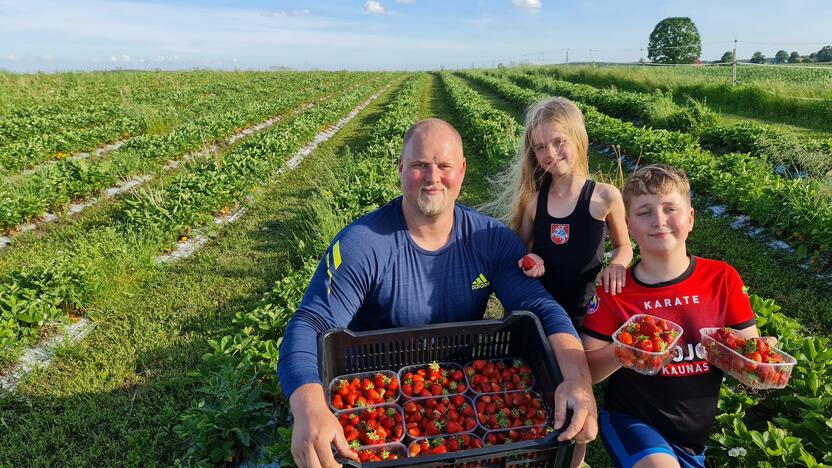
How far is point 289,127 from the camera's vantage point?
13.8 meters

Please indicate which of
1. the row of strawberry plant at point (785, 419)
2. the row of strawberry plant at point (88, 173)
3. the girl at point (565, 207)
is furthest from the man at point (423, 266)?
the row of strawberry plant at point (88, 173)

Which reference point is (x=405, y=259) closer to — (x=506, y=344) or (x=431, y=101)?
(x=506, y=344)

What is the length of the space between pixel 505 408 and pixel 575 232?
4.34 feet

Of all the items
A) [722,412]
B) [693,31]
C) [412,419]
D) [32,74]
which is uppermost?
[693,31]

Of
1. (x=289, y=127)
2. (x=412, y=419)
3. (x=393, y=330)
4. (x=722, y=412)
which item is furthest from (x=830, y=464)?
(x=289, y=127)

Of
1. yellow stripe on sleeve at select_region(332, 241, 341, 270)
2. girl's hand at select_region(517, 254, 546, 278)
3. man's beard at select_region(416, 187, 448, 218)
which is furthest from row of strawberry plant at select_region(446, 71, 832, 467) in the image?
yellow stripe on sleeve at select_region(332, 241, 341, 270)

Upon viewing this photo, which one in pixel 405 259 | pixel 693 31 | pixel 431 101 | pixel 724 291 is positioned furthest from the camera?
pixel 693 31

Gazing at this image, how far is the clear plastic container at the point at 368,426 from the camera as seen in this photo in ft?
5.96

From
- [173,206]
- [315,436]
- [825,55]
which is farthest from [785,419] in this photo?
[825,55]

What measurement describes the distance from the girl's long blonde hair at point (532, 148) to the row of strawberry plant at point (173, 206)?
14.7ft

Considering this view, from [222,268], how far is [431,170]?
4.53 metres

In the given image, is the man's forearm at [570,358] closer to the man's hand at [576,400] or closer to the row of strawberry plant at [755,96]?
the man's hand at [576,400]

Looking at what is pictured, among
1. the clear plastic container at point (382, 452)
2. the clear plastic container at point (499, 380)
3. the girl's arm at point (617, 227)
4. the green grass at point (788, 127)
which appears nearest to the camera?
the clear plastic container at point (382, 452)

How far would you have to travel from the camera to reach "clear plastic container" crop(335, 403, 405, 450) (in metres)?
1.82
